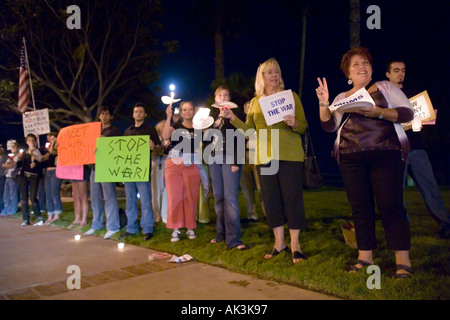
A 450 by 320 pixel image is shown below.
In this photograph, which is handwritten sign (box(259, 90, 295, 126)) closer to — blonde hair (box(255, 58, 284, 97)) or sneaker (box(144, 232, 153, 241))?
blonde hair (box(255, 58, 284, 97))

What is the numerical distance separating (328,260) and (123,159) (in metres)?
3.29

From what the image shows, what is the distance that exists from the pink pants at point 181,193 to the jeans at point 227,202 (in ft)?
1.68

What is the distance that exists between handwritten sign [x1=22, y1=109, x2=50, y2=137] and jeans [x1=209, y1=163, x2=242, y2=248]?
494 centimetres

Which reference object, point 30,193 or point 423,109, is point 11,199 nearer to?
point 30,193

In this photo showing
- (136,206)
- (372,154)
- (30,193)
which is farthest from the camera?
(30,193)

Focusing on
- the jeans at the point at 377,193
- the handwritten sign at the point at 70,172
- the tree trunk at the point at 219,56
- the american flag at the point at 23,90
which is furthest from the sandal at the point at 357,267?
the tree trunk at the point at 219,56

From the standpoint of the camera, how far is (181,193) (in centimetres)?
509

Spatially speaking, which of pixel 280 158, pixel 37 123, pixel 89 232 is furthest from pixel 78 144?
pixel 280 158

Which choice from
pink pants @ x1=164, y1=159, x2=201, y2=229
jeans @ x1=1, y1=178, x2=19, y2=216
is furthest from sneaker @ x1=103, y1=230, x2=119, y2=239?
jeans @ x1=1, y1=178, x2=19, y2=216

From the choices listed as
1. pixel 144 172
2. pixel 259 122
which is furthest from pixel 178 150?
pixel 259 122

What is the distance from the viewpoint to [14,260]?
4.20 m

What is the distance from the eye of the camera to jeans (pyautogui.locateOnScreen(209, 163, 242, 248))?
440cm

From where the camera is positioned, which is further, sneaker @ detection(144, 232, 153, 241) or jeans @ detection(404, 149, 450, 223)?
sneaker @ detection(144, 232, 153, 241)

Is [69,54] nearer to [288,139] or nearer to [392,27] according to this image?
[288,139]
